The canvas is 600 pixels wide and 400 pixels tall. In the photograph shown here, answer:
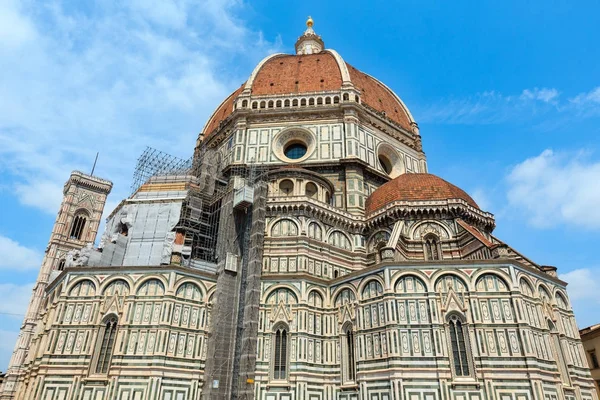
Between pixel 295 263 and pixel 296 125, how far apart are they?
12.5 m

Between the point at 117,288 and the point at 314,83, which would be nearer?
the point at 117,288

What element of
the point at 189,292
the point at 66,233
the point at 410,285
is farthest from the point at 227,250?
the point at 66,233

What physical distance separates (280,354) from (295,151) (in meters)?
16.2

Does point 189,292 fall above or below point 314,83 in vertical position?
below

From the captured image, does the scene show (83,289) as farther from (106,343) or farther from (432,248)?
(432,248)

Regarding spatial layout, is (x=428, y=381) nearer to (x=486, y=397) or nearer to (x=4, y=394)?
(x=486, y=397)

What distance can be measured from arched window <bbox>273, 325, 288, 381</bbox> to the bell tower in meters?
35.4

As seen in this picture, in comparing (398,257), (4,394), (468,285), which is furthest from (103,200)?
(468,285)

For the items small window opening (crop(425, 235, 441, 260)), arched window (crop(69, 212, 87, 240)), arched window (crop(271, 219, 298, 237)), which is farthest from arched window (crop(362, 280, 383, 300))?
arched window (crop(69, 212, 87, 240))

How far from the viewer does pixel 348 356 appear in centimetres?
2130

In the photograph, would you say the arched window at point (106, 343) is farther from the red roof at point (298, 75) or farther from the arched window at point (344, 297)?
the red roof at point (298, 75)

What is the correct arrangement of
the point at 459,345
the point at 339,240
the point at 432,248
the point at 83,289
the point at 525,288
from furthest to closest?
the point at 339,240 → the point at 432,248 → the point at 83,289 → the point at 525,288 → the point at 459,345

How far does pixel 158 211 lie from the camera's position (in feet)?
84.5

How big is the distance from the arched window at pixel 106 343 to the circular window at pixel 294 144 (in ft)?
52.2
